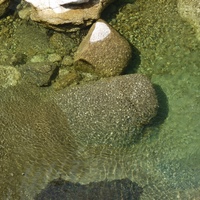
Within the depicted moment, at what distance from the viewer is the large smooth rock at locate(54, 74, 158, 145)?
518cm

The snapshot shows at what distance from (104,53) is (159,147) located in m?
1.59

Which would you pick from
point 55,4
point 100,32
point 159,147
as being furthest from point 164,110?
point 55,4

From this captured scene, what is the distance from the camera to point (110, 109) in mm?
5230

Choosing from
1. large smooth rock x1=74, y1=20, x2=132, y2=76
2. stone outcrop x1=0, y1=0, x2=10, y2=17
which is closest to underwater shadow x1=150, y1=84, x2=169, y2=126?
large smooth rock x1=74, y1=20, x2=132, y2=76

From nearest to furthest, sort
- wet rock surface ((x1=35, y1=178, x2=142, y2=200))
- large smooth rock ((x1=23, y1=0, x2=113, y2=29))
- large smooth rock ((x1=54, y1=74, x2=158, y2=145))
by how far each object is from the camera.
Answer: wet rock surface ((x1=35, y1=178, x2=142, y2=200)) < large smooth rock ((x1=54, y1=74, x2=158, y2=145)) < large smooth rock ((x1=23, y1=0, x2=113, y2=29))

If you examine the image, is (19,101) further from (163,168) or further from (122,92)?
(163,168)

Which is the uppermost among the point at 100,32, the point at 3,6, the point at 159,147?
the point at 3,6

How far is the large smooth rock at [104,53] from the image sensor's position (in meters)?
5.87

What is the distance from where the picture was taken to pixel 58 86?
19.1 feet

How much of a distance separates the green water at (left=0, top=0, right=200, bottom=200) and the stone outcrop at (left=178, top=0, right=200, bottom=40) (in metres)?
0.16

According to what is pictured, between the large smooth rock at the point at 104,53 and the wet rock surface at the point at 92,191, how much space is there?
1.73 meters

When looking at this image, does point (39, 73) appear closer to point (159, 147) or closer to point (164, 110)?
point (164, 110)

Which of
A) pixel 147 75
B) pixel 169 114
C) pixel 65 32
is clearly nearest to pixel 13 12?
pixel 65 32

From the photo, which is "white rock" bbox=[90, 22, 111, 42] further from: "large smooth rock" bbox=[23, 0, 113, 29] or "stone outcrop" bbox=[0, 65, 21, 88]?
"stone outcrop" bbox=[0, 65, 21, 88]
